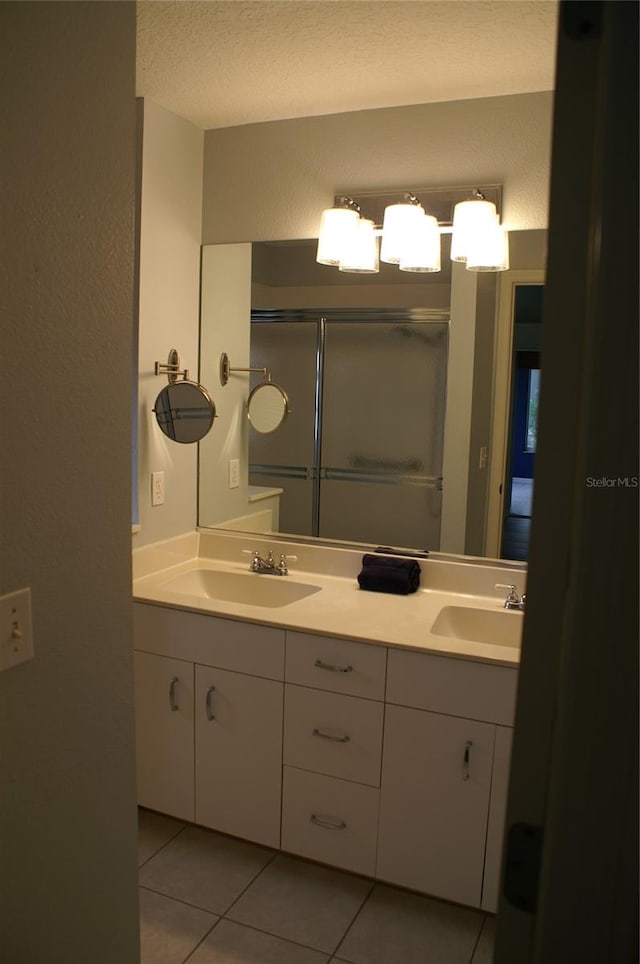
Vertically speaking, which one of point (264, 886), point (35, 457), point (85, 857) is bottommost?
point (264, 886)

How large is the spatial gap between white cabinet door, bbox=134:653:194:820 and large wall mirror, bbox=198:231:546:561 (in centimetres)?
68

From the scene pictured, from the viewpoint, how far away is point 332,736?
6.98 feet

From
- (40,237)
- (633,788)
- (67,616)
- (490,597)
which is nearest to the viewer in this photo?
(633,788)

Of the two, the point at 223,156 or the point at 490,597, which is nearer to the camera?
the point at 490,597

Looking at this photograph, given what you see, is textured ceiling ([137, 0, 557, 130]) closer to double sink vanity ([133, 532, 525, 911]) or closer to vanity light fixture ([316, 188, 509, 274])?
vanity light fixture ([316, 188, 509, 274])

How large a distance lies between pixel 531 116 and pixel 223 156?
1087 mm

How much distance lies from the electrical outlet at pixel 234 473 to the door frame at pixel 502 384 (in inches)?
37.5

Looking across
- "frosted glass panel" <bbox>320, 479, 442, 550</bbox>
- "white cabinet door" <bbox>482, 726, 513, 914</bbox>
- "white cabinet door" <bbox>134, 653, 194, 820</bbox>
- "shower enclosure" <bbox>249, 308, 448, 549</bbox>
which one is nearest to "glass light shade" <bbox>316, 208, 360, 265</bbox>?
"shower enclosure" <bbox>249, 308, 448, 549</bbox>

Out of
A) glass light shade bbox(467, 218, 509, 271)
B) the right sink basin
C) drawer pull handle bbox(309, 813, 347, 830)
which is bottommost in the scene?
drawer pull handle bbox(309, 813, 347, 830)

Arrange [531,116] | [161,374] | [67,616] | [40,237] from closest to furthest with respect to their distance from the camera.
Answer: [40,237] → [67,616] → [531,116] → [161,374]

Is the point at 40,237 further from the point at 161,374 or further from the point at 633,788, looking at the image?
the point at 161,374

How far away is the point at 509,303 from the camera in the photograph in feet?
7.75

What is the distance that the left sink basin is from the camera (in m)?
2.58

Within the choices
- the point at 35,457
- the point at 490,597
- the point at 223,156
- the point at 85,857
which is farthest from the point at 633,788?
the point at 223,156
